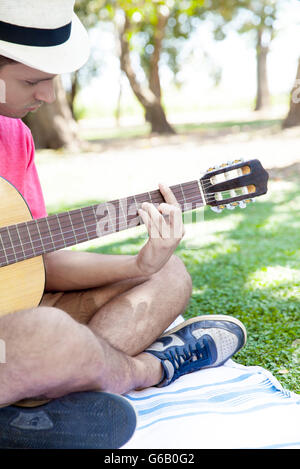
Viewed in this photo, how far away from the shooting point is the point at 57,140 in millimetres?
11359

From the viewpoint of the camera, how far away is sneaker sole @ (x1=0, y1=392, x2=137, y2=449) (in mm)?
1758

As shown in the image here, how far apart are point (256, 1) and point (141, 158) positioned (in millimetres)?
10881

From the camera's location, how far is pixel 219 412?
6.57 feet

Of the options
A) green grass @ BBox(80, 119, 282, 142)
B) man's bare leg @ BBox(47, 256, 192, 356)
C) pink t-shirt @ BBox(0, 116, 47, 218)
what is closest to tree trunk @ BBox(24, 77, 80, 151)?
green grass @ BBox(80, 119, 282, 142)

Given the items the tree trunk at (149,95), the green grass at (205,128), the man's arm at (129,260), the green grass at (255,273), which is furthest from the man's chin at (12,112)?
the tree trunk at (149,95)

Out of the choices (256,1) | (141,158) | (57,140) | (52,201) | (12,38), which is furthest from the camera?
(256,1)

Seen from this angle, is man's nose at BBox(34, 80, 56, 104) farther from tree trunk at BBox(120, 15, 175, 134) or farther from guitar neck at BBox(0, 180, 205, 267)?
tree trunk at BBox(120, 15, 175, 134)

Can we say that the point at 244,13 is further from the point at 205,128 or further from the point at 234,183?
the point at 234,183

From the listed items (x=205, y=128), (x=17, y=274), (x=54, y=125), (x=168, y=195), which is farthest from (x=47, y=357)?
(x=205, y=128)

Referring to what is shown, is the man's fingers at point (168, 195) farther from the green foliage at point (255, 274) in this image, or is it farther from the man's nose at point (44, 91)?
the green foliage at point (255, 274)

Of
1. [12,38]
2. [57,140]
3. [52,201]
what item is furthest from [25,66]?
[57,140]

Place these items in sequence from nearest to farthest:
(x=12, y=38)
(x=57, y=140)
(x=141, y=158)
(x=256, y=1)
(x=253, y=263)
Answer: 1. (x=12, y=38)
2. (x=253, y=263)
3. (x=141, y=158)
4. (x=57, y=140)
5. (x=256, y=1)

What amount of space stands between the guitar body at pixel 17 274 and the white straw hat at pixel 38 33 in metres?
0.52

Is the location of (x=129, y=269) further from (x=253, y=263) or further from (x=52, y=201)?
(x=52, y=201)
